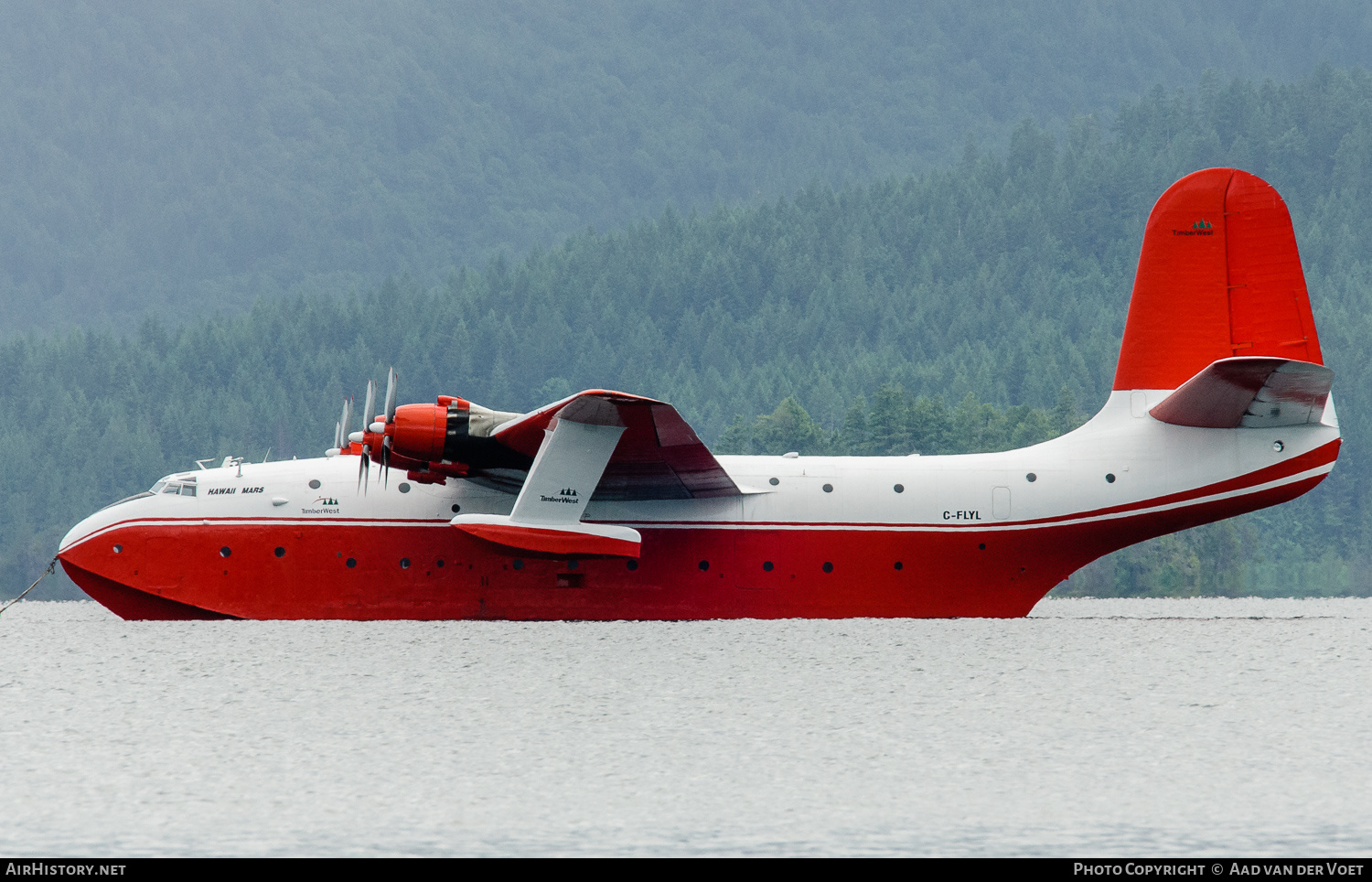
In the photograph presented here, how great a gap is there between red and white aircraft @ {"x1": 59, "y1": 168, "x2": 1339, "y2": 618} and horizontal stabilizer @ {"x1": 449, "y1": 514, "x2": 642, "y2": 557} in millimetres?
663

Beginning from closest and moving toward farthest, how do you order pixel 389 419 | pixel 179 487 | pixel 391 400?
1. pixel 389 419
2. pixel 391 400
3. pixel 179 487

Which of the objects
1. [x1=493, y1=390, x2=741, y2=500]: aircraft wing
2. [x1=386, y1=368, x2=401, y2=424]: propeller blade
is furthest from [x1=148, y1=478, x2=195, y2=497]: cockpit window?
[x1=493, y1=390, x2=741, y2=500]: aircraft wing

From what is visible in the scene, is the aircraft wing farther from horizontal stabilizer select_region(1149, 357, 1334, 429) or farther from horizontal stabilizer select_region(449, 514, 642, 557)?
horizontal stabilizer select_region(1149, 357, 1334, 429)

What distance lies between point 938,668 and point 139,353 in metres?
163

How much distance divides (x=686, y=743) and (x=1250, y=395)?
1277cm

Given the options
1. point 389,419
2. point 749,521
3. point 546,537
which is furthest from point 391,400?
point 749,521

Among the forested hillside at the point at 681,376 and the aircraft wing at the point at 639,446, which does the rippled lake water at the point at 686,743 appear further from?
the forested hillside at the point at 681,376

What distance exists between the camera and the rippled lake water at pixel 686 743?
30.5 ft

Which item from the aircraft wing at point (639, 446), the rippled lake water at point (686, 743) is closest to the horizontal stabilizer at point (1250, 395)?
the rippled lake water at point (686, 743)

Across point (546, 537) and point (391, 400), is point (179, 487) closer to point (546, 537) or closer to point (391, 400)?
point (391, 400)

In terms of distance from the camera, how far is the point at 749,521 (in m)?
22.6

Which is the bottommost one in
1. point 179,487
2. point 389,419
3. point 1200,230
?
point 179,487

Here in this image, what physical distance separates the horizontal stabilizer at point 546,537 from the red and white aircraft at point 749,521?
663 mm

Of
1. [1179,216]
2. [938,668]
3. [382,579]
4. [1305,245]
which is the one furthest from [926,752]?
[1305,245]
